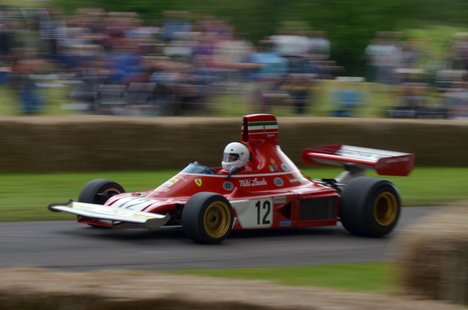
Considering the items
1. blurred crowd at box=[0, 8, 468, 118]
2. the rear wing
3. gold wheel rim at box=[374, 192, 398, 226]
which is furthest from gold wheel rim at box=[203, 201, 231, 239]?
blurred crowd at box=[0, 8, 468, 118]

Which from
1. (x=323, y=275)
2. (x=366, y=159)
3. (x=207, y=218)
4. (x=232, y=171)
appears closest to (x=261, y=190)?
(x=232, y=171)

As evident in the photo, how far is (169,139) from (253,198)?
220 inches

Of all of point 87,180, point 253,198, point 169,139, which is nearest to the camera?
point 253,198

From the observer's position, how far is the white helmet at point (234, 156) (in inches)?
401

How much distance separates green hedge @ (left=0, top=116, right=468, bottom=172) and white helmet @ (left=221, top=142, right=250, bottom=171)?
5097 mm

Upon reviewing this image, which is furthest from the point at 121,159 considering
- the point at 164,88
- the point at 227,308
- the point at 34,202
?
the point at 227,308

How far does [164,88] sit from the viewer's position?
16406 millimetres

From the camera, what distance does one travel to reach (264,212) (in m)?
10.1

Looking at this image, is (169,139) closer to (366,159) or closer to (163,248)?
(366,159)

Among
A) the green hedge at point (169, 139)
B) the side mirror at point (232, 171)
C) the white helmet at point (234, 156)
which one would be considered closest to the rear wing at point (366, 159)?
the white helmet at point (234, 156)

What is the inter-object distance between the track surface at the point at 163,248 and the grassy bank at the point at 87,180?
996 mm

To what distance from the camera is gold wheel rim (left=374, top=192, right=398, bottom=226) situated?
1051 centimetres

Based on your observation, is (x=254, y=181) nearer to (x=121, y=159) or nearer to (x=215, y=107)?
(x=121, y=159)

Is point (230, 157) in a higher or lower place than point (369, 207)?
higher
